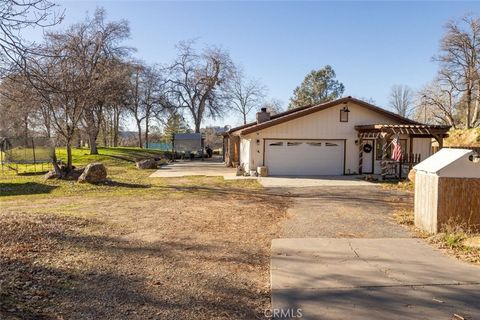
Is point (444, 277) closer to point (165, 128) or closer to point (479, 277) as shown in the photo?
point (479, 277)

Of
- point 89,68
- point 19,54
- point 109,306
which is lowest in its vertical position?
point 109,306

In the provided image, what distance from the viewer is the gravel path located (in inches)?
285

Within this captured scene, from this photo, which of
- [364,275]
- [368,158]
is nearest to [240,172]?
[368,158]

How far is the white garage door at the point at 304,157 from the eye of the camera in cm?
1934

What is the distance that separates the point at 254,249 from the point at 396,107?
6387 centimetres

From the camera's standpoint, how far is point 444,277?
4.72m

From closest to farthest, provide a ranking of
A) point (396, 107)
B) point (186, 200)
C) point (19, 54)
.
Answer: point (19, 54), point (186, 200), point (396, 107)

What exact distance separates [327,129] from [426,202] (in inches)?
493

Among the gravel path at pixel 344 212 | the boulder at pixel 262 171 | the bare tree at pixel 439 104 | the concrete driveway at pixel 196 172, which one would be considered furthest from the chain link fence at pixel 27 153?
the bare tree at pixel 439 104

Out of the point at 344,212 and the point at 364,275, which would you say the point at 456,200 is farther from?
the point at 364,275

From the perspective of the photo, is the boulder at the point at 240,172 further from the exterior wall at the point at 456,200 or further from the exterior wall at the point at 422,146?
the exterior wall at the point at 456,200

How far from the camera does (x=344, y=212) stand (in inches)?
368

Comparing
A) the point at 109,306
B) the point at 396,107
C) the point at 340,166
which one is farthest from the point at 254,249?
the point at 396,107

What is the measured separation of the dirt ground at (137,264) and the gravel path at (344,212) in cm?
65
